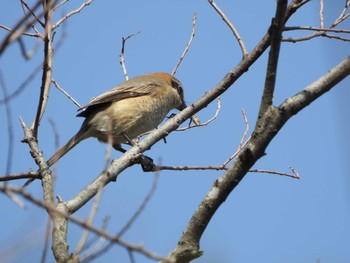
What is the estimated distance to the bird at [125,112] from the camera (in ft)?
19.9

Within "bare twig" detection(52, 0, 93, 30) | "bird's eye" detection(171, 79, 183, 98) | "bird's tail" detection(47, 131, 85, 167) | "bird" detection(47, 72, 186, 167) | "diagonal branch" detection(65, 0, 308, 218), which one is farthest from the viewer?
"bird's eye" detection(171, 79, 183, 98)

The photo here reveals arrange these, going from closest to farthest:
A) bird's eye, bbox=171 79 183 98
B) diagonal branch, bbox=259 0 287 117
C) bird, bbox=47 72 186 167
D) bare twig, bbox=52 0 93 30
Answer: diagonal branch, bbox=259 0 287 117
bare twig, bbox=52 0 93 30
bird, bbox=47 72 186 167
bird's eye, bbox=171 79 183 98

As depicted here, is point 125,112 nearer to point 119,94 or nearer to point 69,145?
point 119,94

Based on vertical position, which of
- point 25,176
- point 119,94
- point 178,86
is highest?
point 178,86

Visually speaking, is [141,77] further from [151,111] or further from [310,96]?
[310,96]

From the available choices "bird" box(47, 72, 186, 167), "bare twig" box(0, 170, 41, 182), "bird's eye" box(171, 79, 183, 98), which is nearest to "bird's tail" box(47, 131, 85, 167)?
"bird" box(47, 72, 186, 167)

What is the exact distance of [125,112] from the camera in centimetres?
625

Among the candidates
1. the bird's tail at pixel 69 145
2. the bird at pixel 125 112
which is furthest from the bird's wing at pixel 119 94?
the bird's tail at pixel 69 145

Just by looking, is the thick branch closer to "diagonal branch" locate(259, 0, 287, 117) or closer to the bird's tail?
"diagonal branch" locate(259, 0, 287, 117)

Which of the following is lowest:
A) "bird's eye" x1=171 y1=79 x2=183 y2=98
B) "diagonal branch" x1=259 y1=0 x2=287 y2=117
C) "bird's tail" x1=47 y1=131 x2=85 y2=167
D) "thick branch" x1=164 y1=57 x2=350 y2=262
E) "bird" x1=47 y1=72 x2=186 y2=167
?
"thick branch" x1=164 y1=57 x2=350 y2=262

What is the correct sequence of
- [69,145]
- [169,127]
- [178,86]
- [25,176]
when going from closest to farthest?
[25,176], [169,127], [69,145], [178,86]

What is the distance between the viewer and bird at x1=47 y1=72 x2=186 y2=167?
607 centimetres

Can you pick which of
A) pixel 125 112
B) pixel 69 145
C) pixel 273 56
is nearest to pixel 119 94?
pixel 125 112

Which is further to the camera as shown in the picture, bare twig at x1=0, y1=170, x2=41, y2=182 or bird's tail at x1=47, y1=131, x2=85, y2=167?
bird's tail at x1=47, y1=131, x2=85, y2=167
